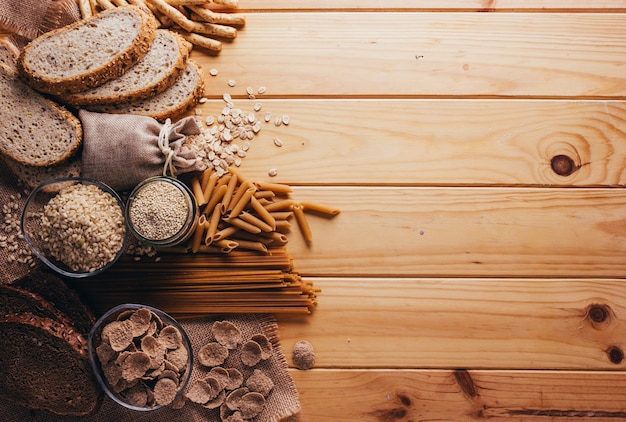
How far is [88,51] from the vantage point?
63.3 inches

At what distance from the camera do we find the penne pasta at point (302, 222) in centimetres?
164

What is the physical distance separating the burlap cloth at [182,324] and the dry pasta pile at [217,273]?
53mm

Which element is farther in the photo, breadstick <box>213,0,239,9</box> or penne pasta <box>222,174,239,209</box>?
breadstick <box>213,0,239,9</box>

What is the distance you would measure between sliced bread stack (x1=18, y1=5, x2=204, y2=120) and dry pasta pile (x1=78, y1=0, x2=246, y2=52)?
0.06m

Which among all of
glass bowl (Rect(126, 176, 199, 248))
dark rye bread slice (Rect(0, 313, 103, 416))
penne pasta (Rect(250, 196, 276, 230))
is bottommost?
dark rye bread slice (Rect(0, 313, 103, 416))

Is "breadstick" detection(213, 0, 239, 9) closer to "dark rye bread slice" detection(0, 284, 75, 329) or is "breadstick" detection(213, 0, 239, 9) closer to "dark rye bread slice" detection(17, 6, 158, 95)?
"dark rye bread slice" detection(17, 6, 158, 95)

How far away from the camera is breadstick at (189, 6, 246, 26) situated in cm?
171

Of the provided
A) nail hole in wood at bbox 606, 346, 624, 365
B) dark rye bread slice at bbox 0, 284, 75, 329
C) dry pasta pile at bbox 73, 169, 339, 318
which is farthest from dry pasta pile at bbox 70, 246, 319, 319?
nail hole in wood at bbox 606, 346, 624, 365

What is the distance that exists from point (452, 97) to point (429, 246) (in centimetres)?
44

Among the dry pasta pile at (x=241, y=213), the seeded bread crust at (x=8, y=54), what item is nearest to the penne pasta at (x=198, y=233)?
the dry pasta pile at (x=241, y=213)

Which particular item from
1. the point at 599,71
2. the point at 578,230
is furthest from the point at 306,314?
the point at 599,71

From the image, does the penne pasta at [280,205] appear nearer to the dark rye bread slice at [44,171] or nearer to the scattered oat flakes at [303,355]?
the scattered oat flakes at [303,355]

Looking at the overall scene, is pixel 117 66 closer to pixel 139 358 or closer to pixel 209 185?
pixel 209 185

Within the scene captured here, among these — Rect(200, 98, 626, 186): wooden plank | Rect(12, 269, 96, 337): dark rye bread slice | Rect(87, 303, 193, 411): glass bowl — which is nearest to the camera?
Rect(87, 303, 193, 411): glass bowl
